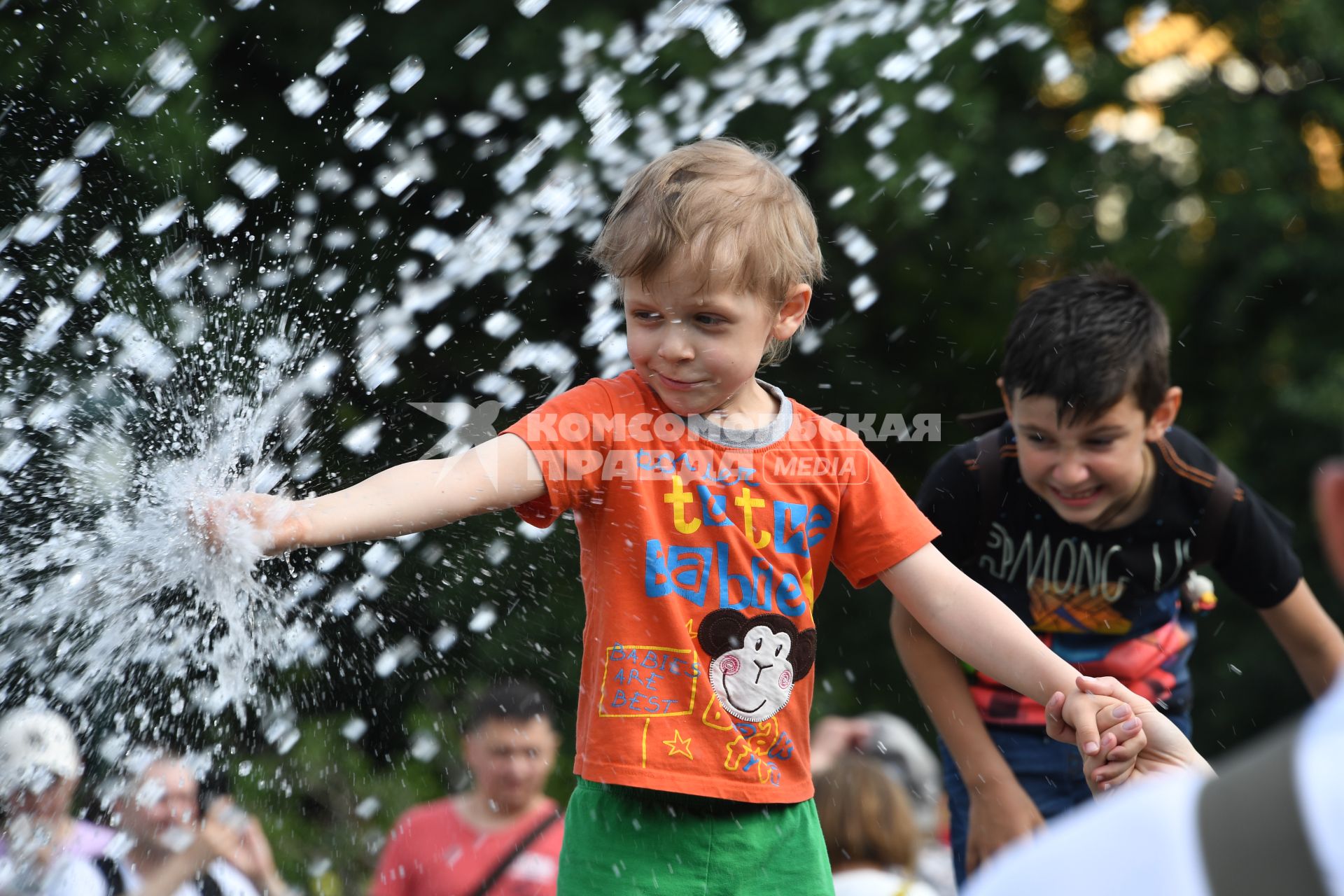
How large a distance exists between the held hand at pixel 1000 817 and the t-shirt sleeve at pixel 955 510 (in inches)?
21.0

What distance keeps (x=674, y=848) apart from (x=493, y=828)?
2.30m

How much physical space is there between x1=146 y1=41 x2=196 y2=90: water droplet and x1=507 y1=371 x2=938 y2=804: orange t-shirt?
573 cm

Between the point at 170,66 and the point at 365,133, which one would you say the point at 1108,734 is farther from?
the point at 365,133

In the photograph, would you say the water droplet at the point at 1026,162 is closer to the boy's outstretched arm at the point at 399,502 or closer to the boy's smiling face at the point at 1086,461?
the boy's smiling face at the point at 1086,461

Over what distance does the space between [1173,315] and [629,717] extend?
9.54 meters

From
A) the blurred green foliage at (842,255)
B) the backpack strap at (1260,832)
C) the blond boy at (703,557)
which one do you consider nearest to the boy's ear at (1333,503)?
the backpack strap at (1260,832)

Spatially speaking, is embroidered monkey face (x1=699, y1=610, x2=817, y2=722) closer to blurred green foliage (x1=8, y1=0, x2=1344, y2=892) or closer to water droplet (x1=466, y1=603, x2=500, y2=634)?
blurred green foliage (x1=8, y1=0, x2=1344, y2=892)

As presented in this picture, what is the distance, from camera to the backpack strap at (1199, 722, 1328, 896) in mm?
771

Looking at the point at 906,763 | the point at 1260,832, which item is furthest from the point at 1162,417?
the point at 906,763

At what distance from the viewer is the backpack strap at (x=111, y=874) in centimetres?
412

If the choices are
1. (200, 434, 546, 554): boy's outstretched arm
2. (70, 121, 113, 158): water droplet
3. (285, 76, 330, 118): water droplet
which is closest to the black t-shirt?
(200, 434, 546, 554): boy's outstretched arm

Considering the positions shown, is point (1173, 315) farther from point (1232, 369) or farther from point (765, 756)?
point (765, 756)

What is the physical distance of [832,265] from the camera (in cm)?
1004

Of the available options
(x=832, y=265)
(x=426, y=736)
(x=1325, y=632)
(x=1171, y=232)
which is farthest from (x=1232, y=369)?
(x=1325, y=632)
